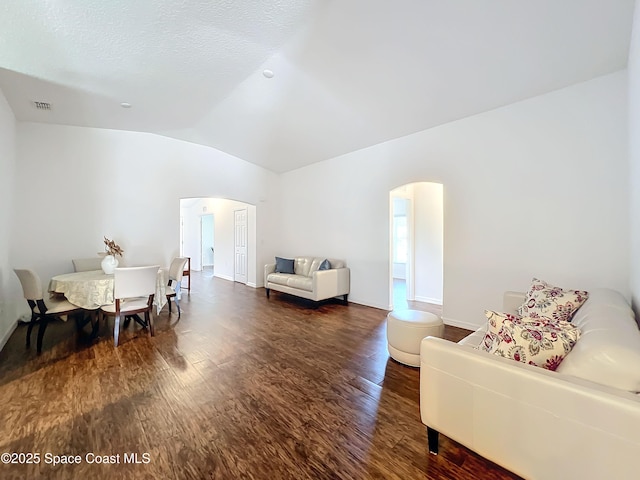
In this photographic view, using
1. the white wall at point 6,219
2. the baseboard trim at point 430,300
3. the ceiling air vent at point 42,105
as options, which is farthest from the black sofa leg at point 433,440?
the ceiling air vent at point 42,105

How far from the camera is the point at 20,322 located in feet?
13.5

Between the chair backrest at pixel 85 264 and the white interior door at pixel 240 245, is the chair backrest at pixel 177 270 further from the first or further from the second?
the white interior door at pixel 240 245

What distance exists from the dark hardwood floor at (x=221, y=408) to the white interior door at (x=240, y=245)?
12.9 feet

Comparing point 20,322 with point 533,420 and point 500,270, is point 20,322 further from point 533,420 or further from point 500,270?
point 500,270

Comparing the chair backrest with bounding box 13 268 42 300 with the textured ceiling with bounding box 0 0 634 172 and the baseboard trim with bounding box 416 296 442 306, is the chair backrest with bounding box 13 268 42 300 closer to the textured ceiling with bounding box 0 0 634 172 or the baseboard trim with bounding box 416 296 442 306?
the textured ceiling with bounding box 0 0 634 172

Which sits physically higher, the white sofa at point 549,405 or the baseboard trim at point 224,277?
the white sofa at point 549,405

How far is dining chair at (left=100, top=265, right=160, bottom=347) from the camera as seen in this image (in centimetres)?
327

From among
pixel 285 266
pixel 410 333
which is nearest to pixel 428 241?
pixel 285 266

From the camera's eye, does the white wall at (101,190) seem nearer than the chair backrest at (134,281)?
No

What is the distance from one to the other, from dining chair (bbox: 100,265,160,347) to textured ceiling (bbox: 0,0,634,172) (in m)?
2.35

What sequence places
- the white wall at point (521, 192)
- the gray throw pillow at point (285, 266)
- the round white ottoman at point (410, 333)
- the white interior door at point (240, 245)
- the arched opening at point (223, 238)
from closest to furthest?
the round white ottoman at point (410, 333) < the white wall at point (521, 192) < the gray throw pillow at point (285, 266) < the arched opening at point (223, 238) < the white interior door at point (240, 245)

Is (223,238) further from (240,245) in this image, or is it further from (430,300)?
(430,300)

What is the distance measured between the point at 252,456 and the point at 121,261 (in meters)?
4.83

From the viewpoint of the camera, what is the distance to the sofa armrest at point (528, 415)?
1.05m
